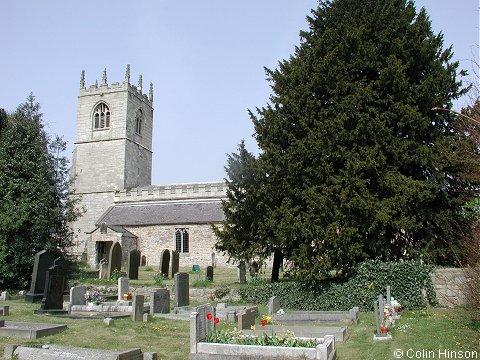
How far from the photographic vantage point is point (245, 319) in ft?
34.6

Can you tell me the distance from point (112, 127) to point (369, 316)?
3663 cm

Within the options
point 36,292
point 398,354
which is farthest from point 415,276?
point 36,292

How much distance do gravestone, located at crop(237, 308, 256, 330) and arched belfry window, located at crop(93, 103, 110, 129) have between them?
3744cm

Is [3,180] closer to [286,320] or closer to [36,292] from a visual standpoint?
[36,292]

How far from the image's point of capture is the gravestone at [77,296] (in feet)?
44.9

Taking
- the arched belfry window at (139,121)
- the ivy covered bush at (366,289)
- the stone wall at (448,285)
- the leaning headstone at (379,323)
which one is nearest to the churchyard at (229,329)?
the leaning headstone at (379,323)

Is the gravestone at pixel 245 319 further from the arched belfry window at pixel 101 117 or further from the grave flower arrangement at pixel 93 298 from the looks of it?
the arched belfry window at pixel 101 117

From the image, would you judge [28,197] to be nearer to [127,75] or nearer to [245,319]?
[245,319]

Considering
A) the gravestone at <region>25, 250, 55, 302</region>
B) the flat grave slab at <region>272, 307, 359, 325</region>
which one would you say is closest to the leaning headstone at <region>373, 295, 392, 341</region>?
the flat grave slab at <region>272, 307, 359, 325</region>

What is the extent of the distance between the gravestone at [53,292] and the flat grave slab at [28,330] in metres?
2.84

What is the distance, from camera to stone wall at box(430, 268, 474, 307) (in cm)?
1316

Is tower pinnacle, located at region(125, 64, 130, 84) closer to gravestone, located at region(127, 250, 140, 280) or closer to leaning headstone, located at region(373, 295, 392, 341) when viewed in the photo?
gravestone, located at region(127, 250, 140, 280)

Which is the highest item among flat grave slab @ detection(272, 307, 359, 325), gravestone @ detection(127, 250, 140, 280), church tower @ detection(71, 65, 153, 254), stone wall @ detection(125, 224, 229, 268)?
church tower @ detection(71, 65, 153, 254)

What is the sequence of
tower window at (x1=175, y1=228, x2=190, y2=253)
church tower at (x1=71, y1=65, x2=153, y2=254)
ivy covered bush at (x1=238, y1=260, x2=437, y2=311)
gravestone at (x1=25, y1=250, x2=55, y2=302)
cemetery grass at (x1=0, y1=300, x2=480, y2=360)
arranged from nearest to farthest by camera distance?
Result: cemetery grass at (x1=0, y1=300, x2=480, y2=360) → ivy covered bush at (x1=238, y1=260, x2=437, y2=311) → gravestone at (x1=25, y1=250, x2=55, y2=302) → tower window at (x1=175, y1=228, x2=190, y2=253) → church tower at (x1=71, y1=65, x2=153, y2=254)
